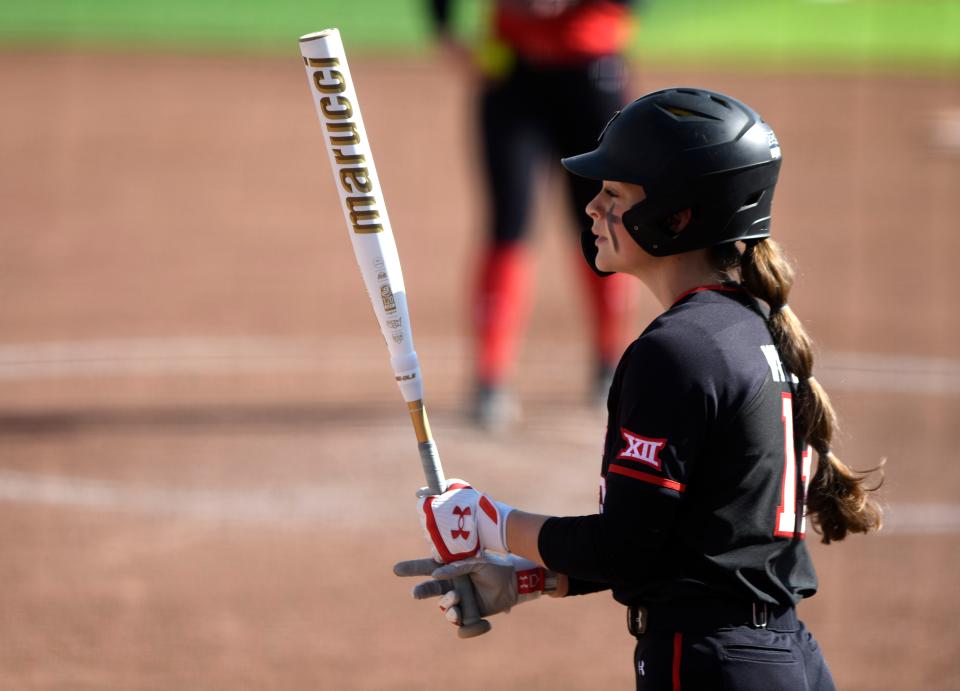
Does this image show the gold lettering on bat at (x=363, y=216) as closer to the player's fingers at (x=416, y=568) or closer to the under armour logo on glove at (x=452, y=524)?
the under armour logo on glove at (x=452, y=524)

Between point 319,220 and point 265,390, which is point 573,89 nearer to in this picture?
point 265,390

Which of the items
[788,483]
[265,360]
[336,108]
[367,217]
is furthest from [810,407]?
[265,360]

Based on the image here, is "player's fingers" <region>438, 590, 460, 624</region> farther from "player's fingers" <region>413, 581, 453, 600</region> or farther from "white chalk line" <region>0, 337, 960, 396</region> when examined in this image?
"white chalk line" <region>0, 337, 960, 396</region>

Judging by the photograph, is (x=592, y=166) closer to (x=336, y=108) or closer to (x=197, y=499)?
(x=336, y=108)

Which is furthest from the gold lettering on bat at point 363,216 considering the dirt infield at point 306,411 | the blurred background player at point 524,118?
the blurred background player at point 524,118

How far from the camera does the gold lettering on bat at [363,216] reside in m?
2.78

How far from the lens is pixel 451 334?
333 inches

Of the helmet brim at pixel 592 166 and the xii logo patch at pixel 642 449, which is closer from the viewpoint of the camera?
the xii logo patch at pixel 642 449

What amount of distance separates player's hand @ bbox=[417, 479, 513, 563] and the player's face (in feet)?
1.70

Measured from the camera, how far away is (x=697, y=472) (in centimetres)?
235

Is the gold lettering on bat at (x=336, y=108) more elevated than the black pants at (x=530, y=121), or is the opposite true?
the gold lettering on bat at (x=336, y=108)

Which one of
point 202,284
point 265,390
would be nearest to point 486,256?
point 265,390

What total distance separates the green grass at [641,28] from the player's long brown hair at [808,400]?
1648 cm

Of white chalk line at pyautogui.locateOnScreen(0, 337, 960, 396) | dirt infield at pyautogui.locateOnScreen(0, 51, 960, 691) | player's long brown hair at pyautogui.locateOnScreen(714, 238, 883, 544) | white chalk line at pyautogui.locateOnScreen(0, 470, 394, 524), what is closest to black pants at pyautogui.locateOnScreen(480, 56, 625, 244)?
dirt infield at pyautogui.locateOnScreen(0, 51, 960, 691)
